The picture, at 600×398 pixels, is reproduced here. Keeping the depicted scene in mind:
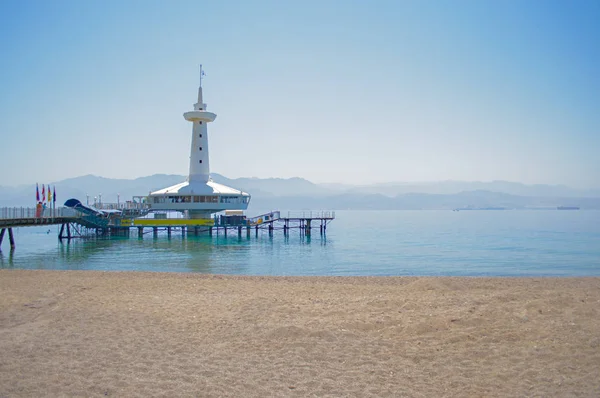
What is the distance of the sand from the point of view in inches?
278

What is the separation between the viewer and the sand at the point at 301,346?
A: 7.07m

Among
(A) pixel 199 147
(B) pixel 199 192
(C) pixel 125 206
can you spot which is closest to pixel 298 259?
(B) pixel 199 192

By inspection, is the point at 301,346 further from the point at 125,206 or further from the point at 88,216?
the point at 125,206

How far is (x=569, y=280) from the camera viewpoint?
2200cm

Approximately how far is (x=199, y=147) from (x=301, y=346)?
154 feet

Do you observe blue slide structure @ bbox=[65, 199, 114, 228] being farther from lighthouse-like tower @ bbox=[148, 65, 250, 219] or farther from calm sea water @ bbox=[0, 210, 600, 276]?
lighthouse-like tower @ bbox=[148, 65, 250, 219]

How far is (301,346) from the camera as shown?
8938 millimetres

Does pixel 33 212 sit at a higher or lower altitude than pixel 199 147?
lower

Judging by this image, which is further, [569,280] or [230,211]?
[230,211]

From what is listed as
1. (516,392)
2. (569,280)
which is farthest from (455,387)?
(569,280)

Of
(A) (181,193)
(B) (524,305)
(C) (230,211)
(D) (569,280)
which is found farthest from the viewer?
(C) (230,211)

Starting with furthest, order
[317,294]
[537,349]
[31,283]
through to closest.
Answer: [31,283], [317,294], [537,349]

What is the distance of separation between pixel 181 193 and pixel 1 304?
127ft

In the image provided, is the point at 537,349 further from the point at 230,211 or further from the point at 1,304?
the point at 230,211
